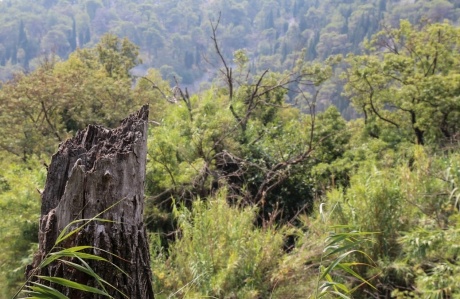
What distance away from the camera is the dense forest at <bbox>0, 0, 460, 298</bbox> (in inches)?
159

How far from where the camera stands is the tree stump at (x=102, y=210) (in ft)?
4.49

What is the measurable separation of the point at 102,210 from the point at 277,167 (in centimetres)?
666

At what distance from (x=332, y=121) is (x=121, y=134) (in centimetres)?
1052

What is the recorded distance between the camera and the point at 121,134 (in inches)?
66.1

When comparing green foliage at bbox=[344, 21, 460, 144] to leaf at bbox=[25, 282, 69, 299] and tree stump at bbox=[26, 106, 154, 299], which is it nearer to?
tree stump at bbox=[26, 106, 154, 299]

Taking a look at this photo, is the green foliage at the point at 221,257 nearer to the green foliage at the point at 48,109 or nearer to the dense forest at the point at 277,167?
the dense forest at the point at 277,167

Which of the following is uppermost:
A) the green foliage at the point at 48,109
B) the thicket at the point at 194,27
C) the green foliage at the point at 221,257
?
the thicket at the point at 194,27

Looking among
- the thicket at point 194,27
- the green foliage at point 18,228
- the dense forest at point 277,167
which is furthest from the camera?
the thicket at point 194,27

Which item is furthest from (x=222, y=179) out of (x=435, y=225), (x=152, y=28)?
(x=152, y=28)

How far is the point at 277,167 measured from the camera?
7922mm

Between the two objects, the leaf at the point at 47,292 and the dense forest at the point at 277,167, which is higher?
the leaf at the point at 47,292

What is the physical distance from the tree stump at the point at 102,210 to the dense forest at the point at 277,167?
519mm

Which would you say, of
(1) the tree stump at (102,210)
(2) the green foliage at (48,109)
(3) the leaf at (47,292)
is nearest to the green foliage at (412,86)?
(2) the green foliage at (48,109)

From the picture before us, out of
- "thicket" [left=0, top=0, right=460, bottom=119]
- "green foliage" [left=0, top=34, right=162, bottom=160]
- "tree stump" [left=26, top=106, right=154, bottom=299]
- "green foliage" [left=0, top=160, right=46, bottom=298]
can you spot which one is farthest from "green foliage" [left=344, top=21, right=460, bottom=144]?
"thicket" [left=0, top=0, right=460, bottom=119]
